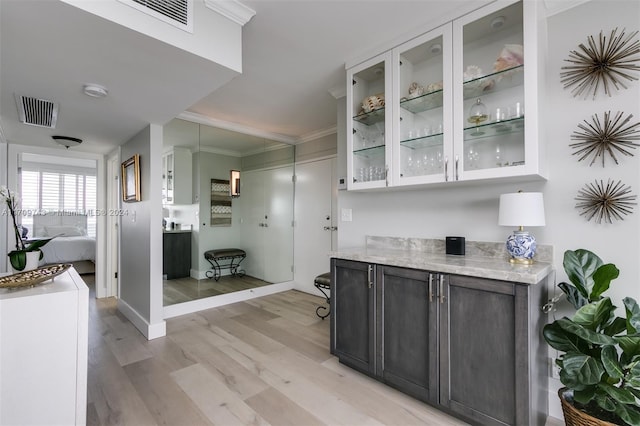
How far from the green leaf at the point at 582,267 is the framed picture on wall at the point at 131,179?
3636mm

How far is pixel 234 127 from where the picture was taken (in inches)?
165

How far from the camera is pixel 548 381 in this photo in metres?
1.80

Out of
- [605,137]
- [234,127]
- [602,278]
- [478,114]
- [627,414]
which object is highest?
[234,127]

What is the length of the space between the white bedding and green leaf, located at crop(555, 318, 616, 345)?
7.41 metres

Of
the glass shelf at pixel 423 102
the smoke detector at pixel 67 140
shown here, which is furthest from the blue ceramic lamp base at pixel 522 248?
the smoke detector at pixel 67 140

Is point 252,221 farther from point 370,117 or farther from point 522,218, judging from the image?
point 522,218

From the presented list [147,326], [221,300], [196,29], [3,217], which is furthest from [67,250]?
[196,29]

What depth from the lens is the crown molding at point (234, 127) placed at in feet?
12.0

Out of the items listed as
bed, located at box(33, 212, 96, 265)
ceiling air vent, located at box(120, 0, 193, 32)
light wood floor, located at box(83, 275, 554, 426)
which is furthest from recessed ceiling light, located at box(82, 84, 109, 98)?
bed, located at box(33, 212, 96, 265)

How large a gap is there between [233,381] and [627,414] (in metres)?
2.15

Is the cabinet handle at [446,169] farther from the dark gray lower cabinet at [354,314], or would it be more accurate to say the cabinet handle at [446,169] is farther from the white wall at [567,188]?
the dark gray lower cabinet at [354,314]

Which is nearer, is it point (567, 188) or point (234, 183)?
point (567, 188)

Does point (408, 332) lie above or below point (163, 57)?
below

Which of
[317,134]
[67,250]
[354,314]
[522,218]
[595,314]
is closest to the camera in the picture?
[595,314]
